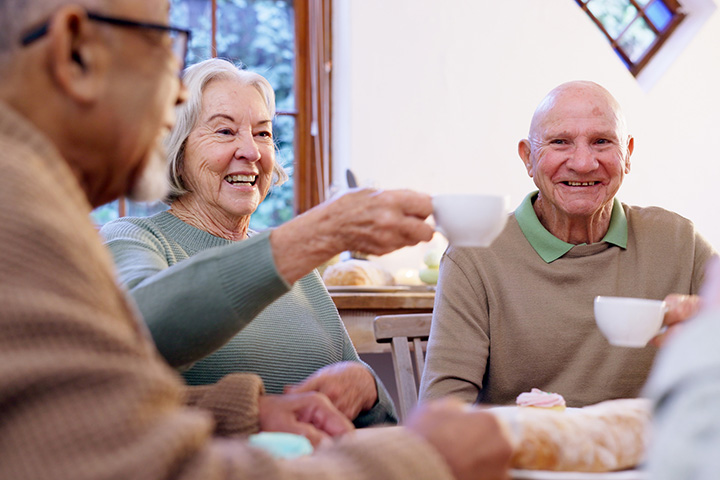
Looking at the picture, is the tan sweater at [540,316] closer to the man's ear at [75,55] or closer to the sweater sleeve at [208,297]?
the sweater sleeve at [208,297]

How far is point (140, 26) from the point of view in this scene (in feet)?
2.33

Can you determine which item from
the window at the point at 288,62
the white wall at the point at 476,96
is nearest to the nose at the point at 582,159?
the white wall at the point at 476,96

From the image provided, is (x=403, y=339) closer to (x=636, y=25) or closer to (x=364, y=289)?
(x=364, y=289)

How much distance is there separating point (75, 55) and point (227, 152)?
1084 mm

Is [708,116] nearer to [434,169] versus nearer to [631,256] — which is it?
[434,169]

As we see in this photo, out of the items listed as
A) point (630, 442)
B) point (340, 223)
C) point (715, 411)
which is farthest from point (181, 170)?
point (715, 411)

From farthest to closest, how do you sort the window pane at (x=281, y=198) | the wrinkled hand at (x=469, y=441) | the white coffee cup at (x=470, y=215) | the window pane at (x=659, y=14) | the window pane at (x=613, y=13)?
the window pane at (x=659, y=14) → the window pane at (x=613, y=13) → the window pane at (x=281, y=198) → the white coffee cup at (x=470, y=215) → the wrinkled hand at (x=469, y=441)

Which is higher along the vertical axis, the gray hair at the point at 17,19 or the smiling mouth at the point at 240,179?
the gray hair at the point at 17,19

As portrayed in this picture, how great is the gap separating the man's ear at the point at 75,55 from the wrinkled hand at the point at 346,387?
2.19ft

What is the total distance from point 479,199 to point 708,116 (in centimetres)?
353

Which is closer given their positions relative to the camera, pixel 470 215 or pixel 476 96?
pixel 470 215

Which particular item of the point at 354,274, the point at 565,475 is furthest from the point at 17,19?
the point at 354,274

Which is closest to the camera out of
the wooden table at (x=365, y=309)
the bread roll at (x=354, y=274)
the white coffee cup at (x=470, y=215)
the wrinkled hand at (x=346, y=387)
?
the white coffee cup at (x=470, y=215)

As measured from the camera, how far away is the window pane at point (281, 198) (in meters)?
3.68
